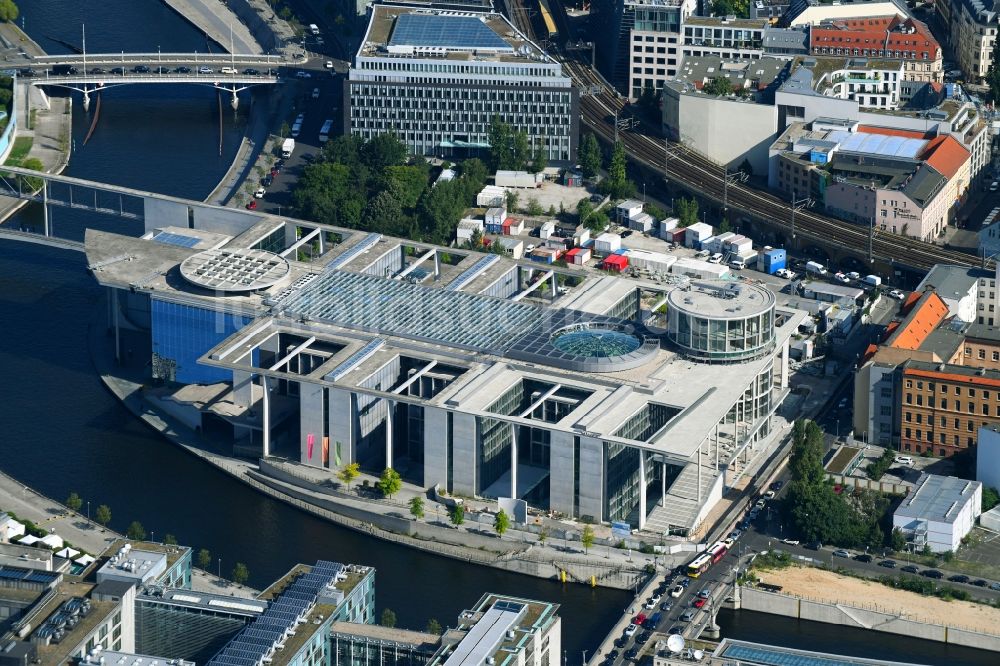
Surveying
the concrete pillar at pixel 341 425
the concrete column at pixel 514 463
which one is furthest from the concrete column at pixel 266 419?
the concrete column at pixel 514 463

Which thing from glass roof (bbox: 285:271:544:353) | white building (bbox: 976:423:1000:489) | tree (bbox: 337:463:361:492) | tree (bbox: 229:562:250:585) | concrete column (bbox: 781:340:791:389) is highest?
glass roof (bbox: 285:271:544:353)

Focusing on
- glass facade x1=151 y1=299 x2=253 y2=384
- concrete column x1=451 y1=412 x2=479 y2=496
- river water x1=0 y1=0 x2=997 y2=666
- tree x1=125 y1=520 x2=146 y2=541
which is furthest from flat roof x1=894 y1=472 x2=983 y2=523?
glass facade x1=151 y1=299 x2=253 y2=384

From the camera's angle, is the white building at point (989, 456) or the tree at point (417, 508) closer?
the tree at point (417, 508)

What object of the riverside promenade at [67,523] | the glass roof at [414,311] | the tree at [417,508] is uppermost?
the glass roof at [414,311]

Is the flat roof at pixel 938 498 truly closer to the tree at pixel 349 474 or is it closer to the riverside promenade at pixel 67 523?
the tree at pixel 349 474

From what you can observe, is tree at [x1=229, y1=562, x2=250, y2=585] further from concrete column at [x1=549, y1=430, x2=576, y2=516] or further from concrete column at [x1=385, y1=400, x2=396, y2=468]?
concrete column at [x1=549, y1=430, x2=576, y2=516]

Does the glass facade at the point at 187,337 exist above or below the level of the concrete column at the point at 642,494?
above

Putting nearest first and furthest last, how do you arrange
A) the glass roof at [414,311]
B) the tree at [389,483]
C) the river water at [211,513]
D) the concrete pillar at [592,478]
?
1. the river water at [211,513]
2. the concrete pillar at [592,478]
3. the tree at [389,483]
4. the glass roof at [414,311]

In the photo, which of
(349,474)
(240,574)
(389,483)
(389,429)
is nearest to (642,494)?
(389,483)

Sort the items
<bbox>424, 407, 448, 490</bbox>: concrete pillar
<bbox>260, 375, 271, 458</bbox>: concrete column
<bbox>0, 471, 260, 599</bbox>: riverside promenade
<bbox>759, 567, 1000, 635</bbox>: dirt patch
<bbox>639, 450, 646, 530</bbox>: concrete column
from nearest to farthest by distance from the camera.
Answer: <bbox>759, 567, 1000, 635</bbox>: dirt patch
<bbox>0, 471, 260, 599</bbox>: riverside promenade
<bbox>639, 450, 646, 530</bbox>: concrete column
<bbox>424, 407, 448, 490</bbox>: concrete pillar
<bbox>260, 375, 271, 458</bbox>: concrete column
